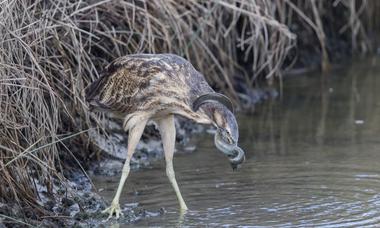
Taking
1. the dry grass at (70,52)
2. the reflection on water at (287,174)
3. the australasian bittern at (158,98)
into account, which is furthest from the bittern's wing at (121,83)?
the reflection on water at (287,174)

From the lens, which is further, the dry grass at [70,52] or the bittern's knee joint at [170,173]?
the bittern's knee joint at [170,173]

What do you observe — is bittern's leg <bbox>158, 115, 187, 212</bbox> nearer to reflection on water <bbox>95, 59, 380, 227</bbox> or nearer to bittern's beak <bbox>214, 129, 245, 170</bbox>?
reflection on water <bbox>95, 59, 380, 227</bbox>

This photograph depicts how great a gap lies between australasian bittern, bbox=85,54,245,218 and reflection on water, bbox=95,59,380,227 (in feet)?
0.95

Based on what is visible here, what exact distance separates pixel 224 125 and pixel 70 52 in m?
1.91

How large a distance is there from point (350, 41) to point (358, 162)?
17.0ft

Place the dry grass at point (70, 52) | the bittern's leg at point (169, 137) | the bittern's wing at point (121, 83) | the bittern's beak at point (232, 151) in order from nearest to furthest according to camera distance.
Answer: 1. the bittern's beak at point (232, 151)
2. the dry grass at point (70, 52)
3. the bittern's wing at point (121, 83)
4. the bittern's leg at point (169, 137)

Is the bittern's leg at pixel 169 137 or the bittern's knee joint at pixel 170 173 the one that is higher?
the bittern's leg at pixel 169 137

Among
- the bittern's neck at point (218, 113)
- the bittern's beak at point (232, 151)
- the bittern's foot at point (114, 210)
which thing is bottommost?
the bittern's foot at point (114, 210)

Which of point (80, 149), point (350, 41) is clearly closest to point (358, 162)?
point (80, 149)

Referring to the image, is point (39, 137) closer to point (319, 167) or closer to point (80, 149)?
point (80, 149)

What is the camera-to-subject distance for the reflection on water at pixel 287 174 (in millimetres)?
6121

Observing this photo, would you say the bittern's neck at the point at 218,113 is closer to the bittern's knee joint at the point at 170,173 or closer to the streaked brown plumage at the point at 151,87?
the streaked brown plumage at the point at 151,87

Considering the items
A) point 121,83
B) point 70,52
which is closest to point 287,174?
point 121,83

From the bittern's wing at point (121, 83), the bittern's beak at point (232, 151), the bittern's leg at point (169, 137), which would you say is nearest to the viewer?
the bittern's beak at point (232, 151)
